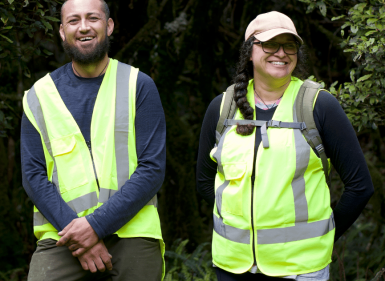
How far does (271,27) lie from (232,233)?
3.32 ft

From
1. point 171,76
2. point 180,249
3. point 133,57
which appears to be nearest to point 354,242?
point 180,249

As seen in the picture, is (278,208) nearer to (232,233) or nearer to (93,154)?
(232,233)

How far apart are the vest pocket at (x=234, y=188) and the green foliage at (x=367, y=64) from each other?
129cm

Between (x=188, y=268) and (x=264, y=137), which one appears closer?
(x=264, y=137)

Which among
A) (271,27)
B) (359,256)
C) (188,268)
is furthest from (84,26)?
(359,256)

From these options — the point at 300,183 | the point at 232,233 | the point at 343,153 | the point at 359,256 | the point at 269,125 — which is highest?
the point at 269,125

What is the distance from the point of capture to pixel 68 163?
220 centimetres

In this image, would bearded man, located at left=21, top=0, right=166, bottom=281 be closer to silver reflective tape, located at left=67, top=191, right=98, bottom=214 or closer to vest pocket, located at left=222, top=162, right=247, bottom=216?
silver reflective tape, located at left=67, top=191, right=98, bottom=214

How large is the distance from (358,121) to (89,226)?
1.97 metres

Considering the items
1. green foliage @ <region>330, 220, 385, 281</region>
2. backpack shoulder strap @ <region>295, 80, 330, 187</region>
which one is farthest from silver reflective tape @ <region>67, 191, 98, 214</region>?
green foliage @ <region>330, 220, 385, 281</region>

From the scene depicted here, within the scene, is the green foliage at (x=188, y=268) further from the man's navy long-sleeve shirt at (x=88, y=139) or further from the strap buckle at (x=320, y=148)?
the strap buckle at (x=320, y=148)

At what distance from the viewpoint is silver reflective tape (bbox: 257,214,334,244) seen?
1.98 metres

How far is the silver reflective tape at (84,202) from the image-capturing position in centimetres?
216

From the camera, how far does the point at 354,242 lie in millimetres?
4766
